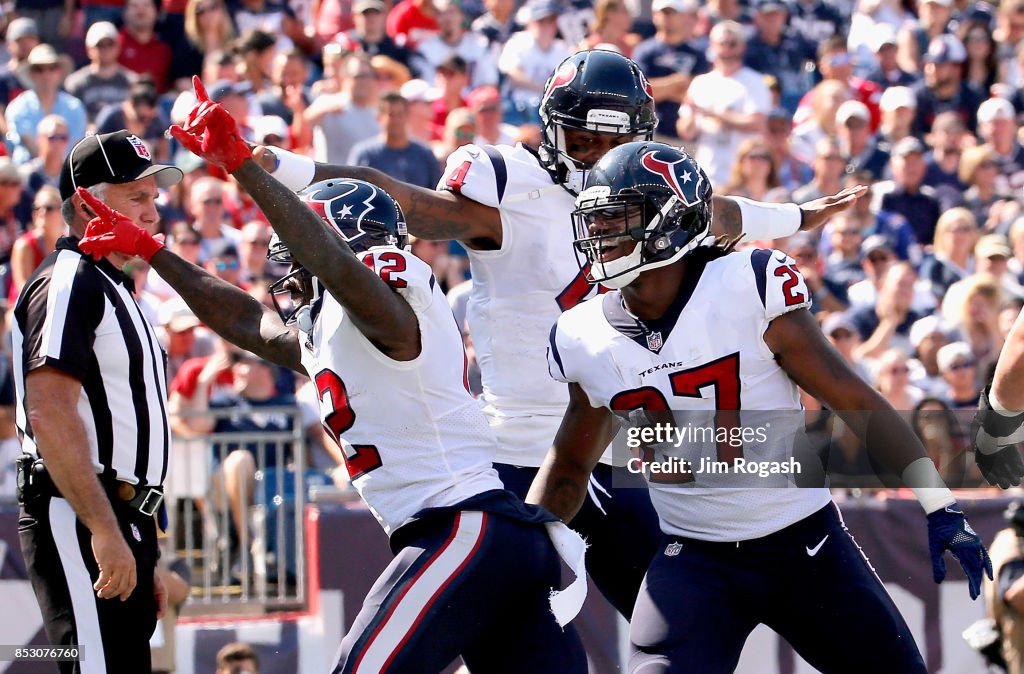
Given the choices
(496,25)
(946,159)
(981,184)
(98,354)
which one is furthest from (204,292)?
(496,25)

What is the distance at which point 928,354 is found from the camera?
9008 millimetres

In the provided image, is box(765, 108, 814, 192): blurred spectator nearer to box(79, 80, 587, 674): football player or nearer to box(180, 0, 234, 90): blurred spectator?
box(180, 0, 234, 90): blurred spectator

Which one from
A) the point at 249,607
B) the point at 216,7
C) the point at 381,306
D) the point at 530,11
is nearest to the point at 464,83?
the point at 530,11

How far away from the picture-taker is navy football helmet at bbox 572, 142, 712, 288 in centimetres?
433

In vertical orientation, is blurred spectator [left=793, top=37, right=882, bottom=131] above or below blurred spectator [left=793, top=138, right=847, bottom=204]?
above

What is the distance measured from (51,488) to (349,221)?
48.1 inches

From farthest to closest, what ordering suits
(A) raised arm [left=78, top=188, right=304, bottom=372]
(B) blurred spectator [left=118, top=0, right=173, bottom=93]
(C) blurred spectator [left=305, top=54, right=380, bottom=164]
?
(B) blurred spectator [left=118, top=0, right=173, bottom=93], (C) blurred spectator [left=305, top=54, right=380, bottom=164], (A) raised arm [left=78, top=188, right=304, bottom=372]

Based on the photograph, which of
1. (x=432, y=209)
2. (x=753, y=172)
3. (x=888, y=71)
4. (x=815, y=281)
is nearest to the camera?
(x=432, y=209)

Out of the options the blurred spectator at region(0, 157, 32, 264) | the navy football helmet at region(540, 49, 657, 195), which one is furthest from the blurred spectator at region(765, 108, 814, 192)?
the navy football helmet at region(540, 49, 657, 195)

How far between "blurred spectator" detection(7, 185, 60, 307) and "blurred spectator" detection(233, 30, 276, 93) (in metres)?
2.41

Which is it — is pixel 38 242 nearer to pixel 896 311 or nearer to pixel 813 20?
pixel 896 311

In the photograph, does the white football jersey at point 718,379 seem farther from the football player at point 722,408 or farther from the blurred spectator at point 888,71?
the blurred spectator at point 888,71

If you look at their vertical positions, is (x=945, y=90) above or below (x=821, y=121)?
above

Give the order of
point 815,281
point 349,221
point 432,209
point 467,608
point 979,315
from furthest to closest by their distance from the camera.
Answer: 1. point 815,281
2. point 979,315
3. point 432,209
4. point 349,221
5. point 467,608
